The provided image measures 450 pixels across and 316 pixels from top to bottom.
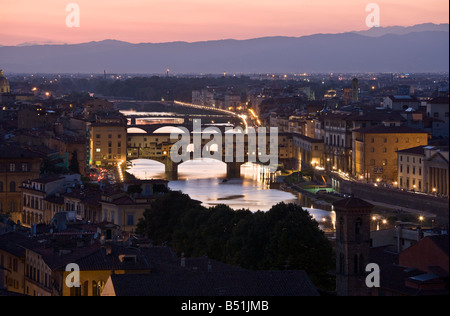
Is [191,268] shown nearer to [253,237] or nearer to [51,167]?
[253,237]

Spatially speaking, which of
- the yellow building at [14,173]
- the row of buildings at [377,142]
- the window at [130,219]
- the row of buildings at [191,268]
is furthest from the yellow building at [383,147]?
the row of buildings at [191,268]

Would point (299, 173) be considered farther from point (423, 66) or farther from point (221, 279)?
point (221, 279)

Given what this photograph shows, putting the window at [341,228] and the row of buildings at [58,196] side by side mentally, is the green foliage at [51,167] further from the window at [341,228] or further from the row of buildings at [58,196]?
the window at [341,228]

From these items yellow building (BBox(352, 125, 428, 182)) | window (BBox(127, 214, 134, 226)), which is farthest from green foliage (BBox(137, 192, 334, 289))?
yellow building (BBox(352, 125, 428, 182))

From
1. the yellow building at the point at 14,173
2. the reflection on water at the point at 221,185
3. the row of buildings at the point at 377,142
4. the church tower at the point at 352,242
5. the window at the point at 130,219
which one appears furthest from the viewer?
the row of buildings at the point at 377,142

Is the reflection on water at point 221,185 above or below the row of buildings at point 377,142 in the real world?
below
